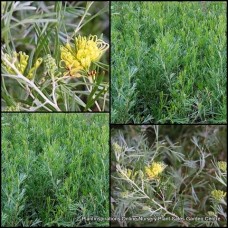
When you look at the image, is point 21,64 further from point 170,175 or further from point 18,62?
point 170,175

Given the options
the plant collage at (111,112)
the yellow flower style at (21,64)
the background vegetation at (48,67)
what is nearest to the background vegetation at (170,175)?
the plant collage at (111,112)

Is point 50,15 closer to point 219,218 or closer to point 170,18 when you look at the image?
point 170,18

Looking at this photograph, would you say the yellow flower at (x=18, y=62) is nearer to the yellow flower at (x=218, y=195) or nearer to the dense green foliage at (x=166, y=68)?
the dense green foliage at (x=166, y=68)

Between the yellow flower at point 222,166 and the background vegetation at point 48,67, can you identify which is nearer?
the background vegetation at point 48,67

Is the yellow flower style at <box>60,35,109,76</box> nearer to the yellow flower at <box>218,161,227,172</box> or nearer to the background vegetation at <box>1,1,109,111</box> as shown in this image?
the background vegetation at <box>1,1,109,111</box>

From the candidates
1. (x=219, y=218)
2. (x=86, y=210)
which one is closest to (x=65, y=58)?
(x=86, y=210)

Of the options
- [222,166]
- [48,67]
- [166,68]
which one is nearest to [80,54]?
[48,67]

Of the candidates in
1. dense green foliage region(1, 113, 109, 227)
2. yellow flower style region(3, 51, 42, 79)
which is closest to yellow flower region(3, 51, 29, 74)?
yellow flower style region(3, 51, 42, 79)
